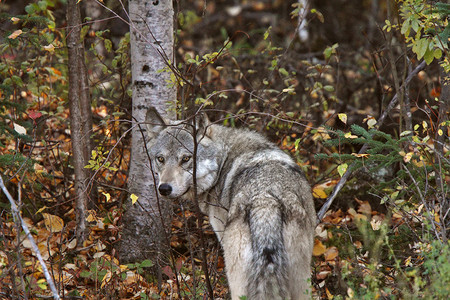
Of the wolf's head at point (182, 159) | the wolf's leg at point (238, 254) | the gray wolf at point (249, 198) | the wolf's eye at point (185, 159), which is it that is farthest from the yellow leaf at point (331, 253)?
the wolf's leg at point (238, 254)

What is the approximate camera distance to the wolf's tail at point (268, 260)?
10.5ft

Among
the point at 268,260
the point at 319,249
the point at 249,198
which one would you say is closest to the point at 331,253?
the point at 319,249

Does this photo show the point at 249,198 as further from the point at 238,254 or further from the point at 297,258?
the point at 297,258

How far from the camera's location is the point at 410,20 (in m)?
3.89

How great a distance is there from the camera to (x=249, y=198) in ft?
11.9

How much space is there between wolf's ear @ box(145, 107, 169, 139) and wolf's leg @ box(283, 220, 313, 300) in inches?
A: 65.0

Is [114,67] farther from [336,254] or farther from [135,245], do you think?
[336,254]

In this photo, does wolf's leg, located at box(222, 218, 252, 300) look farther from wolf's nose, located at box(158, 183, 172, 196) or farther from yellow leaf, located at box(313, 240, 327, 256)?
yellow leaf, located at box(313, 240, 327, 256)

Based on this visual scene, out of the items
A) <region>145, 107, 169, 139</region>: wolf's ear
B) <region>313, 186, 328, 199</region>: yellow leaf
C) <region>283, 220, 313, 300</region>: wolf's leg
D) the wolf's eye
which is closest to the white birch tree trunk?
<region>145, 107, 169, 139</region>: wolf's ear

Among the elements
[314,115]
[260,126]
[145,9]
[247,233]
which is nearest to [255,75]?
[314,115]

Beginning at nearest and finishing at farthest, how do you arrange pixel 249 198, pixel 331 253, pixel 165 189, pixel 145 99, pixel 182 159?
pixel 249 198, pixel 165 189, pixel 182 159, pixel 145 99, pixel 331 253

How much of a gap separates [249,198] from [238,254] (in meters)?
0.41

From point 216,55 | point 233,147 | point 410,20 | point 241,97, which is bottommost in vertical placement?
point 241,97

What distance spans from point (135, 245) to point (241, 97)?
3.13 metres
